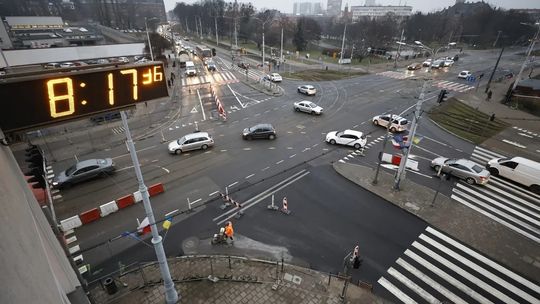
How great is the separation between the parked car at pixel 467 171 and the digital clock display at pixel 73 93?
64.7 feet

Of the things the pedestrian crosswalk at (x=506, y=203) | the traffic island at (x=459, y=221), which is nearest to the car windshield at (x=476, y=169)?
the pedestrian crosswalk at (x=506, y=203)

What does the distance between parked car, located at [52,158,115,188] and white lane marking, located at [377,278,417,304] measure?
64.2 ft

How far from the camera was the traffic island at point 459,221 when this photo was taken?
1391 cm

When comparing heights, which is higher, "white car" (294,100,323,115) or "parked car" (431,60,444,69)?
"parked car" (431,60,444,69)

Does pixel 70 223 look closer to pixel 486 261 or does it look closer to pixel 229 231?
pixel 229 231

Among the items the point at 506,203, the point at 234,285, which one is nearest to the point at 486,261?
the point at 506,203

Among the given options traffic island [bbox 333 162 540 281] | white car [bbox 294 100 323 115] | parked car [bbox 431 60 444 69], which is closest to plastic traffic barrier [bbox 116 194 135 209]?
traffic island [bbox 333 162 540 281]

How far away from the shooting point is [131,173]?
820 inches

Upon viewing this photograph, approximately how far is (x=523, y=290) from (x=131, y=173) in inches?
959

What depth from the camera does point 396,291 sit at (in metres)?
12.2

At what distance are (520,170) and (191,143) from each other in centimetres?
2559

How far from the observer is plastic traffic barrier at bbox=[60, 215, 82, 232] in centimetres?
1502

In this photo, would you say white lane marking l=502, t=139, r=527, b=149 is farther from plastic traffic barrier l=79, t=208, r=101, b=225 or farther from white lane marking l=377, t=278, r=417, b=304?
plastic traffic barrier l=79, t=208, r=101, b=225

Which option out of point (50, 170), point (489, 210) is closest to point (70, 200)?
point (50, 170)
